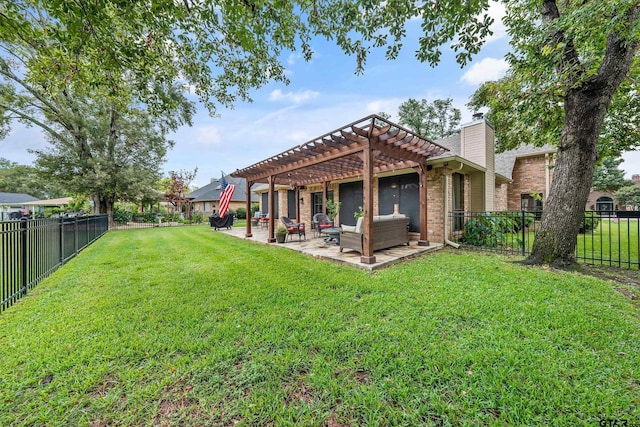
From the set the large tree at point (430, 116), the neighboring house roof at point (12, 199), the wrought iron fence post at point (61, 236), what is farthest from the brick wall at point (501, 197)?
the neighboring house roof at point (12, 199)

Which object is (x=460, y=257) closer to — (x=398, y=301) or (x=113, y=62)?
(x=398, y=301)

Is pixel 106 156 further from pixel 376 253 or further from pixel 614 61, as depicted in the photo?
pixel 614 61

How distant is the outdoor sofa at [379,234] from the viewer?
6188mm

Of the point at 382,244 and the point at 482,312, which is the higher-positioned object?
the point at 382,244

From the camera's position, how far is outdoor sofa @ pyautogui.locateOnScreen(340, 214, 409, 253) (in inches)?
244

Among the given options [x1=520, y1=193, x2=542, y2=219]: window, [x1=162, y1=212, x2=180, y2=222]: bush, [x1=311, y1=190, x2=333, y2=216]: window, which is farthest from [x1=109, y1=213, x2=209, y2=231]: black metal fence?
[x1=520, y1=193, x2=542, y2=219]: window

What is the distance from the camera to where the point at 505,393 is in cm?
178

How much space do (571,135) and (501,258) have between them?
2996 mm

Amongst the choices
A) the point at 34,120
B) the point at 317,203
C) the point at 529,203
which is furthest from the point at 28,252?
the point at 529,203

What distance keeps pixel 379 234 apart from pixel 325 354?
4.53 m

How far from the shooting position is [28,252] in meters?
4.06

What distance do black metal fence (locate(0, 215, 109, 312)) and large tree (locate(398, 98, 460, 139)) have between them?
26.0 meters

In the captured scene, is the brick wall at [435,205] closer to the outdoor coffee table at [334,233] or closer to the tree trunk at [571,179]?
the tree trunk at [571,179]

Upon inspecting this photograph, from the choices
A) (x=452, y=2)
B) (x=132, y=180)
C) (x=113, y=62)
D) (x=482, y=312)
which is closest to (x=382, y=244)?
(x=482, y=312)
